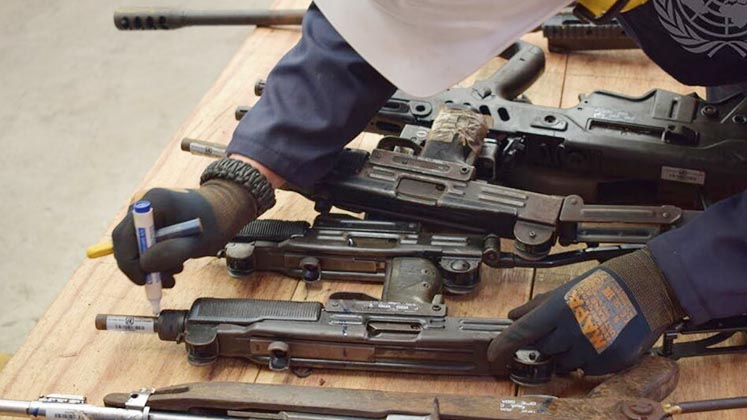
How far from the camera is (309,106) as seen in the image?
175 cm

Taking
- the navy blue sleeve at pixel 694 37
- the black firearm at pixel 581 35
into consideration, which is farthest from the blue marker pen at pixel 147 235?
the black firearm at pixel 581 35

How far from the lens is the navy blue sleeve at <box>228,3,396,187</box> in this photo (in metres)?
1.74

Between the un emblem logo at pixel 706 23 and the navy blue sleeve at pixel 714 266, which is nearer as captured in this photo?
the navy blue sleeve at pixel 714 266

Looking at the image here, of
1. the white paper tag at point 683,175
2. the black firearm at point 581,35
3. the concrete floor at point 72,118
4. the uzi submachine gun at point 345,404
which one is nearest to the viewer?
the uzi submachine gun at point 345,404

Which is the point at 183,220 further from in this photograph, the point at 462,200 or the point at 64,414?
the point at 462,200

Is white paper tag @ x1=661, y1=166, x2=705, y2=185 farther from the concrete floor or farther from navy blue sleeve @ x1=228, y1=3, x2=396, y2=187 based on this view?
the concrete floor

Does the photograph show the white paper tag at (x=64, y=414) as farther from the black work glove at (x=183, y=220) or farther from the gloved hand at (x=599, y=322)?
the gloved hand at (x=599, y=322)

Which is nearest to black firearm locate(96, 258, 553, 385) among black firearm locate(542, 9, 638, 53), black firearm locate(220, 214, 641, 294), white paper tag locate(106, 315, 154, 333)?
white paper tag locate(106, 315, 154, 333)

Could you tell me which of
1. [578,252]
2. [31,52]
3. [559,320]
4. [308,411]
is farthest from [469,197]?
[31,52]

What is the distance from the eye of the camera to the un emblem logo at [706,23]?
1650mm

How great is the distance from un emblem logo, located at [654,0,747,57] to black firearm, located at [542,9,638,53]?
25.1 inches

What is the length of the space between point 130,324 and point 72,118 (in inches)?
69.2

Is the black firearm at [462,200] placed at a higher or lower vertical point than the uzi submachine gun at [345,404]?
higher

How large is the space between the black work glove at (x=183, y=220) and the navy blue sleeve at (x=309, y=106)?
0.29 feet
